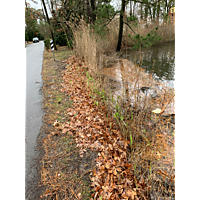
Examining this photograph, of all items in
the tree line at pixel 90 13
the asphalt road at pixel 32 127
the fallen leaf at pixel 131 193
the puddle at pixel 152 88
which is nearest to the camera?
the fallen leaf at pixel 131 193

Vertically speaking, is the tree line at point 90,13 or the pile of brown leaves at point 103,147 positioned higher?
the tree line at point 90,13

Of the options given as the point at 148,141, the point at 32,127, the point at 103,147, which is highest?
the point at 148,141

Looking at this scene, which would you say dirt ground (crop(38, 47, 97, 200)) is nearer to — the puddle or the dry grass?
the dry grass

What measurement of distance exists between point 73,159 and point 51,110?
1.91 metres

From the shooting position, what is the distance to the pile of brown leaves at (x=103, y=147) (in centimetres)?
202

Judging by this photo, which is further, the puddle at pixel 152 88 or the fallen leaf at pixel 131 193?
the puddle at pixel 152 88

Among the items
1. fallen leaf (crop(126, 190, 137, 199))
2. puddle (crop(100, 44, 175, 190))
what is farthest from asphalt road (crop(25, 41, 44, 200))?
puddle (crop(100, 44, 175, 190))

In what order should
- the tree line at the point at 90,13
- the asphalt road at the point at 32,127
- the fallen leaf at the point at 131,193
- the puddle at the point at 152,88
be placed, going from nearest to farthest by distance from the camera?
the fallen leaf at the point at 131,193 → the asphalt road at the point at 32,127 → the puddle at the point at 152,88 → the tree line at the point at 90,13

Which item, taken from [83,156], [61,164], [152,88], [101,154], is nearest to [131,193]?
[101,154]

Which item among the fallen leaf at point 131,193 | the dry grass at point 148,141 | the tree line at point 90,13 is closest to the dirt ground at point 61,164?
the fallen leaf at point 131,193

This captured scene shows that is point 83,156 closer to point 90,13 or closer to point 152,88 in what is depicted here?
A: point 152,88

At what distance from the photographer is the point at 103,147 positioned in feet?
8.73

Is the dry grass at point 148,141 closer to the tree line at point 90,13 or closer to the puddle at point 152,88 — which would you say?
the puddle at point 152,88
